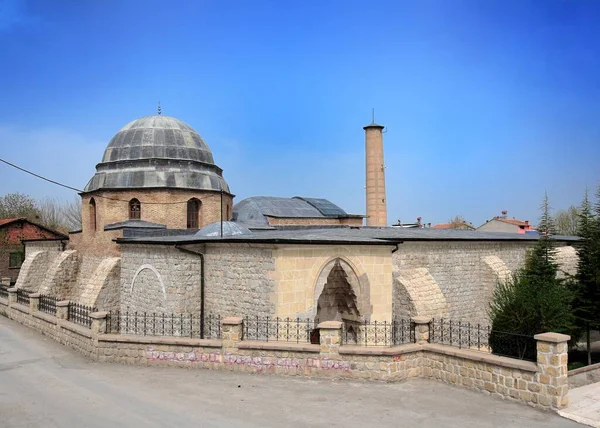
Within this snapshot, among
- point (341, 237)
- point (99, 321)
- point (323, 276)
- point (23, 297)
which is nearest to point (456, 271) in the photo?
point (341, 237)

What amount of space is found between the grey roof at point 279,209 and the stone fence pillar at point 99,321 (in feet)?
50.6

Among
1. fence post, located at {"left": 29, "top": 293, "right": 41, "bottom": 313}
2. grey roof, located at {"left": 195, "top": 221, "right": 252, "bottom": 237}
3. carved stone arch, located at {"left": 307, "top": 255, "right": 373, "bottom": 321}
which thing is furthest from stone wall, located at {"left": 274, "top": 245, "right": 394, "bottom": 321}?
fence post, located at {"left": 29, "top": 293, "right": 41, "bottom": 313}

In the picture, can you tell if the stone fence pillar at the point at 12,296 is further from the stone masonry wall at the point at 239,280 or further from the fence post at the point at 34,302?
the stone masonry wall at the point at 239,280

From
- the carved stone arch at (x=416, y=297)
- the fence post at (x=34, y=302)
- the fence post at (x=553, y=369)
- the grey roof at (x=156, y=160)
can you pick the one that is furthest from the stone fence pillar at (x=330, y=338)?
the grey roof at (x=156, y=160)

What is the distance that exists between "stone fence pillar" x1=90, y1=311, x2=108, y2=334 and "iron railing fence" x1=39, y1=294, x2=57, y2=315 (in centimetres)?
469

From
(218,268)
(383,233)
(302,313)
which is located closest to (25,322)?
(218,268)

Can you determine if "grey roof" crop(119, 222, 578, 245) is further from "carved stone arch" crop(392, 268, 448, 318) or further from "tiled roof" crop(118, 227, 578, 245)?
"carved stone arch" crop(392, 268, 448, 318)

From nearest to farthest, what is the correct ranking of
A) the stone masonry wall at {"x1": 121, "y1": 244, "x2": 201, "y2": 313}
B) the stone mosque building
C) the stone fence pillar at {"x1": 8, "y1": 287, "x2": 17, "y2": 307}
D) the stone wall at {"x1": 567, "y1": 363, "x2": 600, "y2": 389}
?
1. the stone wall at {"x1": 567, "y1": 363, "x2": 600, "y2": 389}
2. the stone mosque building
3. the stone masonry wall at {"x1": 121, "y1": 244, "x2": 201, "y2": 313}
4. the stone fence pillar at {"x1": 8, "y1": 287, "x2": 17, "y2": 307}

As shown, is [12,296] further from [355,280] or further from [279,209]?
[279,209]

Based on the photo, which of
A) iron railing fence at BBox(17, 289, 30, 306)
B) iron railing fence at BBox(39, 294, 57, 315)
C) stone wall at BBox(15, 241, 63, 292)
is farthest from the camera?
stone wall at BBox(15, 241, 63, 292)

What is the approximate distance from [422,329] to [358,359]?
4.98 feet

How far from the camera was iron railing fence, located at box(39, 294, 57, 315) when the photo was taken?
16484mm

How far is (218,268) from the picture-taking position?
1380 cm

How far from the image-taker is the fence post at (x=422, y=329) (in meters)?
10.9
